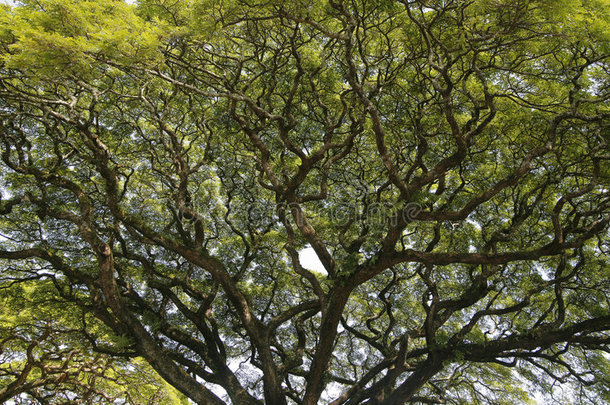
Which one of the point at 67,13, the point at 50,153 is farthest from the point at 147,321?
the point at 67,13

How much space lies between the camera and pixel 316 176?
36.2ft

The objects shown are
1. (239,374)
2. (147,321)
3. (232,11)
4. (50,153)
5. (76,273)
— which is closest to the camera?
(232,11)

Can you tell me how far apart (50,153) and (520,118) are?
1033 cm

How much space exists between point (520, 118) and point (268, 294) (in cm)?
769

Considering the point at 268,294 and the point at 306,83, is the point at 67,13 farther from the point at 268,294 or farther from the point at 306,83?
the point at 268,294

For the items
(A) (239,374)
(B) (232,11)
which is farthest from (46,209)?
(A) (239,374)

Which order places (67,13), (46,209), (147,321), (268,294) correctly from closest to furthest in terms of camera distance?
(67,13)
(46,209)
(147,321)
(268,294)

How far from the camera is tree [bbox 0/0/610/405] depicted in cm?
690

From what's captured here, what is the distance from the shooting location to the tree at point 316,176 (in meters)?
6.90

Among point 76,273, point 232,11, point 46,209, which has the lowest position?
point 76,273

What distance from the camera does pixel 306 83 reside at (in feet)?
32.0

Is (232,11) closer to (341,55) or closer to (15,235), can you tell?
(341,55)

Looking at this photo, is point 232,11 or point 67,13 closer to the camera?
point 67,13

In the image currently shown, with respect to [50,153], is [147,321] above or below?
below
